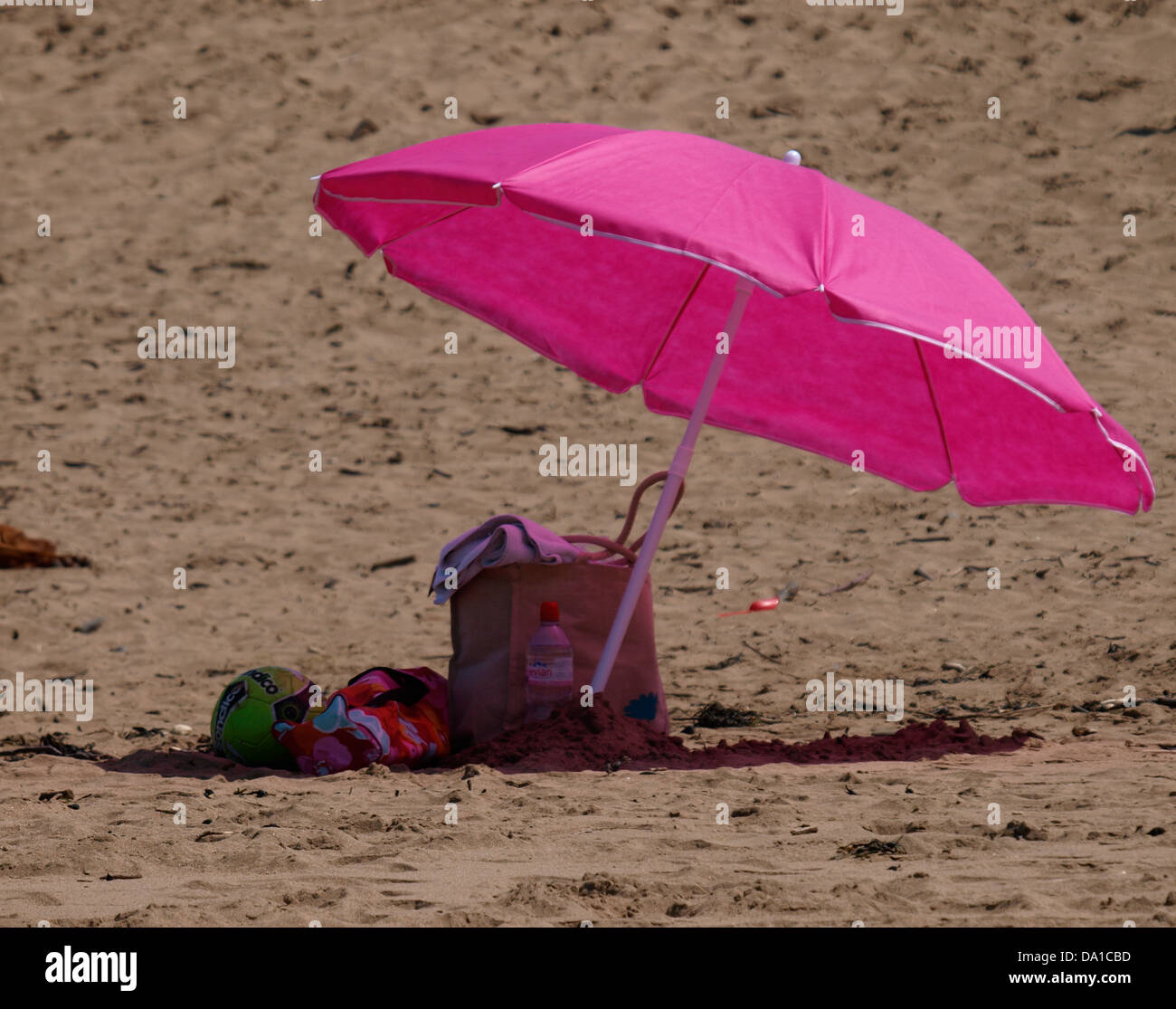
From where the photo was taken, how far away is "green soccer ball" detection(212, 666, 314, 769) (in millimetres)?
4359

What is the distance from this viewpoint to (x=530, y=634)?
440cm

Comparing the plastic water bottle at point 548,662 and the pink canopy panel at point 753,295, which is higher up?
the pink canopy panel at point 753,295

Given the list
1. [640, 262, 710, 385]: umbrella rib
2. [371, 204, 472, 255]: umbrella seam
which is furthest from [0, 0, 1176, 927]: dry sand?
[371, 204, 472, 255]: umbrella seam

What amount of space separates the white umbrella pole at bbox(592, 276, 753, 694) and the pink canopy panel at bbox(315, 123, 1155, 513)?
20 cm

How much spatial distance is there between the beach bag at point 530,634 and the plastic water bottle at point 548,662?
0.12ft

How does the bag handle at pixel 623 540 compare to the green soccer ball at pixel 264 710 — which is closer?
the green soccer ball at pixel 264 710

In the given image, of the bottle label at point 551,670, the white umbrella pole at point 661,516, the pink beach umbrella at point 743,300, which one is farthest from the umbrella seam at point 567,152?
the bottle label at point 551,670

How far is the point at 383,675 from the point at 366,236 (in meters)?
1.52

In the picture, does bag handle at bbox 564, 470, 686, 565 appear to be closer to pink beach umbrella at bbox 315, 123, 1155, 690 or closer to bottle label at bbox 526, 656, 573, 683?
pink beach umbrella at bbox 315, 123, 1155, 690

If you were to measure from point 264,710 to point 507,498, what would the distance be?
4146 mm

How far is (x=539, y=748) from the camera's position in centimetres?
431

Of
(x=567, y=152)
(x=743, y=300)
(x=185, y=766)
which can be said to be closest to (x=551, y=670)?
(x=185, y=766)

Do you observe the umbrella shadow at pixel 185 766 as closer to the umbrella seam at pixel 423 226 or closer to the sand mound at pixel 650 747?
the sand mound at pixel 650 747

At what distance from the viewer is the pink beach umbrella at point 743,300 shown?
370 centimetres
